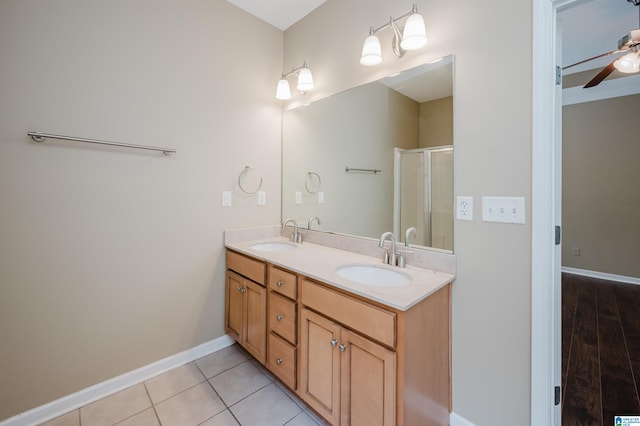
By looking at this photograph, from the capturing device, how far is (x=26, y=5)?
1.37 meters

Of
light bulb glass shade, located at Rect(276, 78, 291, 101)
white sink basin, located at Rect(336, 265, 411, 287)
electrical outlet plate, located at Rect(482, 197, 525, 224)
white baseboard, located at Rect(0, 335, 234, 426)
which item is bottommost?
white baseboard, located at Rect(0, 335, 234, 426)

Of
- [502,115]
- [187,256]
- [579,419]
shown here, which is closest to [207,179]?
[187,256]

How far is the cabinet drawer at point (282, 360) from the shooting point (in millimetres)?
1511

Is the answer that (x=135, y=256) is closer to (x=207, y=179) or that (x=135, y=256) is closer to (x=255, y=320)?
(x=207, y=179)

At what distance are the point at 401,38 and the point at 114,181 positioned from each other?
192 centimetres

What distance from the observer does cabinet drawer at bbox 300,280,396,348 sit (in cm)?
107

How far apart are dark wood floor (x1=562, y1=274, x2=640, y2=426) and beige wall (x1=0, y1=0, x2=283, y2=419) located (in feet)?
7.87

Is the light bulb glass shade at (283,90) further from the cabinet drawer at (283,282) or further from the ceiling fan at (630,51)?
the ceiling fan at (630,51)

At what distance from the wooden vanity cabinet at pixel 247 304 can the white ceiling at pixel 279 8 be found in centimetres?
195

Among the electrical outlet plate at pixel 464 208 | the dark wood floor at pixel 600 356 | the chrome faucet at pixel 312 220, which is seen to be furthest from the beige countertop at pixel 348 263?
the dark wood floor at pixel 600 356

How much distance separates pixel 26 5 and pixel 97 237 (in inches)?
48.6

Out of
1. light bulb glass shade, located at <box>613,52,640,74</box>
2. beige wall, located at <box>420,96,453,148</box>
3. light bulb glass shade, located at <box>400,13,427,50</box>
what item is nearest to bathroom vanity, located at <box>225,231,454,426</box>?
beige wall, located at <box>420,96,453,148</box>

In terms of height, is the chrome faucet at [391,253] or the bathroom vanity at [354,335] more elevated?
the chrome faucet at [391,253]

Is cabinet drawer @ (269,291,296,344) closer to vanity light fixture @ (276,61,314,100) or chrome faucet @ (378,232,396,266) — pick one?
chrome faucet @ (378,232,396,266)
